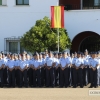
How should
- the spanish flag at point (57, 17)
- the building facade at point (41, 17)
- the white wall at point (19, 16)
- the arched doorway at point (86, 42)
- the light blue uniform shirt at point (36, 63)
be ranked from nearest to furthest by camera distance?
the light blue uniform shirt at point (36, 63), the spanish flag at point (57, 17), the building facade at point (41, 17), the white wall at point (19, 16), the arched doorway at point (86, 42)

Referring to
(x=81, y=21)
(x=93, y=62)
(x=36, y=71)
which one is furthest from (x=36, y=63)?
(x=81, y=21)

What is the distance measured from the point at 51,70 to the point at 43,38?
6.09 m

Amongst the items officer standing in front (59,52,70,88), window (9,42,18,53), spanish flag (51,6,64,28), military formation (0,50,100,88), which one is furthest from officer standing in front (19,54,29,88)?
window (9,42,18,53)

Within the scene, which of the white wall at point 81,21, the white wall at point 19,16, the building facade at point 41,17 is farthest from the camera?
the white wall at point 19,16

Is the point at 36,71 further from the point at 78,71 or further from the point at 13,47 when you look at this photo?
the point at 13,47

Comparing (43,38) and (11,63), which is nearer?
(11,63)

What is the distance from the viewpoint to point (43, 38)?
27.6 metres

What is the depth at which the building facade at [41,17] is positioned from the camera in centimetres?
2959

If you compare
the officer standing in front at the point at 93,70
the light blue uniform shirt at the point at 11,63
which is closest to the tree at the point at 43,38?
the light blue uniform shirt at the point at 11,63

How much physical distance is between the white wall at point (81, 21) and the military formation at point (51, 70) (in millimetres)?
7857

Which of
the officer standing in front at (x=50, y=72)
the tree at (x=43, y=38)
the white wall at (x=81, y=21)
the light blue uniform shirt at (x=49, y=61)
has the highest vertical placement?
the white wall at (x=81, y=21)

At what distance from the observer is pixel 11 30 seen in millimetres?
30750

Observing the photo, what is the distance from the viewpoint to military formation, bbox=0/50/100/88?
21.5 m

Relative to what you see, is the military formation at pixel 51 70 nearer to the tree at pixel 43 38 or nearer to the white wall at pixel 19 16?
the tree at pixel 43 38
